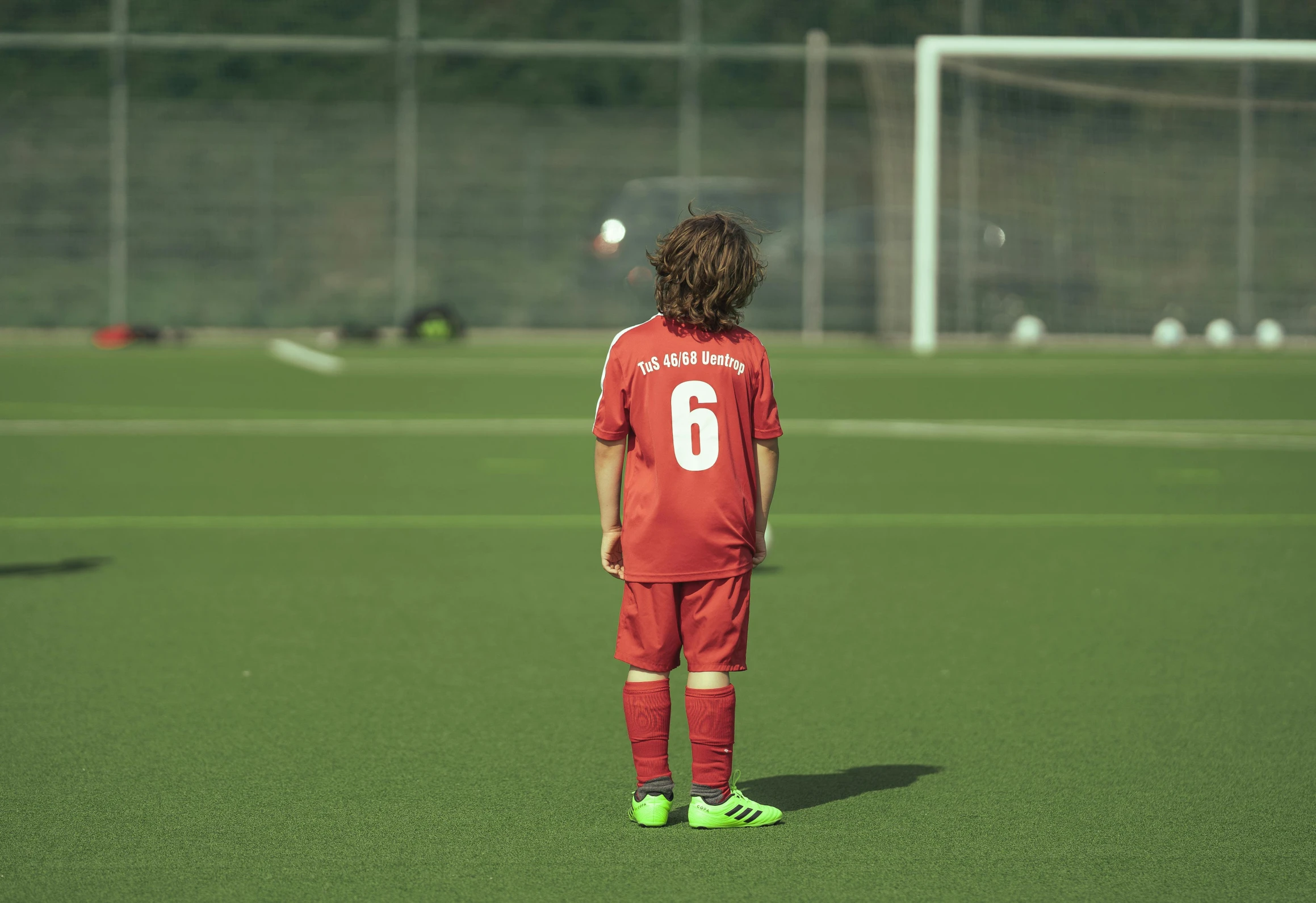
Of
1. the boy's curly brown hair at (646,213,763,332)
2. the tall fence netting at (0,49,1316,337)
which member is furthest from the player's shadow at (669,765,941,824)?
the tall fence netting at (0,49,1316,337)

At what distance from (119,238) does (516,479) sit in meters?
16.9

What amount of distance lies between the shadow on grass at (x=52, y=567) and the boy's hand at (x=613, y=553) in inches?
170

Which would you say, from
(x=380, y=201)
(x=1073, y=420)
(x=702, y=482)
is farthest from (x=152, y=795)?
(x=380, y=201)

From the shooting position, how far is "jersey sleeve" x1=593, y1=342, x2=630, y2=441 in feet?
14.0

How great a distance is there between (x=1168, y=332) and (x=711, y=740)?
20.8 metres

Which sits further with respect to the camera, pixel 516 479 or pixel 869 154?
pixel 869 154

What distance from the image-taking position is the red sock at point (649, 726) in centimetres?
427

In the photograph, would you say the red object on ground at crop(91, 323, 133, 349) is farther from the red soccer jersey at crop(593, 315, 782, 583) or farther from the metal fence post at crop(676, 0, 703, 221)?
the red soccer jersey at crop(593, 315, 782, 583)

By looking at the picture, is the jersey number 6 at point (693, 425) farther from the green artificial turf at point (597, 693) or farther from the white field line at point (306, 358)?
the white field line at point (306, 358)

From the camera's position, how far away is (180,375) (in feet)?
67.3

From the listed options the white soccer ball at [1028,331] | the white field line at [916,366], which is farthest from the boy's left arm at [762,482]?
the white soccer ball at [1028,331]

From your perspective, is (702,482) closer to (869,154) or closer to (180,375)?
(180,375)

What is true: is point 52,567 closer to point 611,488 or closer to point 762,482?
point 611,488

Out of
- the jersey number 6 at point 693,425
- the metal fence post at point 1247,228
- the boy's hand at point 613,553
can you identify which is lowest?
the boy's hand at point 613,553
